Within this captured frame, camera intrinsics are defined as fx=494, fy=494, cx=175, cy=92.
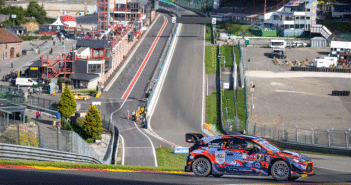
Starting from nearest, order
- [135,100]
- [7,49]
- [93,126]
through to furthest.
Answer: [93,126] < [135,100] < [7,49]

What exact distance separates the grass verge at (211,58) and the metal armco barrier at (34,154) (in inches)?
2199

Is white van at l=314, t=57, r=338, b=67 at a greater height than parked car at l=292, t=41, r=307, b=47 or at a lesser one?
lesser

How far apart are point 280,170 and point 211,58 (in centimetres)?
6924

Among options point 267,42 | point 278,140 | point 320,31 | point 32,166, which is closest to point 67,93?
point 278,140

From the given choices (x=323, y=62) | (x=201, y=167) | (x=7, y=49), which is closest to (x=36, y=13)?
(x=7, y=49)

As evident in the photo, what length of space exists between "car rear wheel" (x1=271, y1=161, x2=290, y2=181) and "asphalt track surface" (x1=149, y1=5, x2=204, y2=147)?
27.3 m

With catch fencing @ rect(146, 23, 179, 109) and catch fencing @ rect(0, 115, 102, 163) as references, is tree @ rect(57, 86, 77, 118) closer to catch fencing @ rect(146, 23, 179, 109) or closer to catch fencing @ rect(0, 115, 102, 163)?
catch fencing @ rect(146, 23, 179, 109)

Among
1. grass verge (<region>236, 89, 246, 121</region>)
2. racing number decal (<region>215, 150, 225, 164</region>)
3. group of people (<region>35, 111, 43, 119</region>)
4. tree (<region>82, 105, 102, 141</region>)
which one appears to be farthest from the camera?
grass verge (<region>236, 89, 246, 121</region>)

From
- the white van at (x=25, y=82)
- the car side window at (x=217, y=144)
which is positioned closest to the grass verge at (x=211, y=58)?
the white van at (x=25, y=82)

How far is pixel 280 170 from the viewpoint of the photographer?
18.6m

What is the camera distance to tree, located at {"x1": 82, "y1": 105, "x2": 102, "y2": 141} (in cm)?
4362

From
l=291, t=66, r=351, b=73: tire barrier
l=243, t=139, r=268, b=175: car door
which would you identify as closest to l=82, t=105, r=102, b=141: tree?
l=243, t=139, r=268, b=175: car door

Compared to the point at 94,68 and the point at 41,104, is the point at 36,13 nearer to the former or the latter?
the point at 94,68

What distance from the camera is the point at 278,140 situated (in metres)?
41.9
